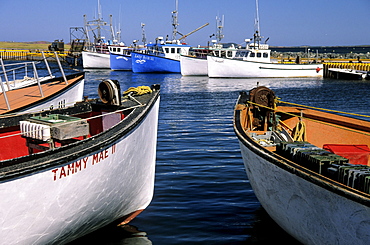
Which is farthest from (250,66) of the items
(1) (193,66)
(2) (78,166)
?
(2) (78,166)

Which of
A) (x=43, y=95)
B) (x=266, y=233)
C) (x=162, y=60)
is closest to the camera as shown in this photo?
(x=266, y=233)

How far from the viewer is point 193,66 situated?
54.7 m

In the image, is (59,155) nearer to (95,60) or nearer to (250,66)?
(250,66)

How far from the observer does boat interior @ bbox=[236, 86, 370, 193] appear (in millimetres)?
5812

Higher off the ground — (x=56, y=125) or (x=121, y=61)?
(x=121, y=61)

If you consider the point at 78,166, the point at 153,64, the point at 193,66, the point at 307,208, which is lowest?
the point at 307,208

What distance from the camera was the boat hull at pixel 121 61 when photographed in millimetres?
66438

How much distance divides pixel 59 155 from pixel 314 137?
682 cm

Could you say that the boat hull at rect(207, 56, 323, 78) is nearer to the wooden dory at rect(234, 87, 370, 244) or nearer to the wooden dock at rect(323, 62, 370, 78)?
the wooden dock at rect(323, 62, 370, 78)

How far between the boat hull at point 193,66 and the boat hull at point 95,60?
19.1 m

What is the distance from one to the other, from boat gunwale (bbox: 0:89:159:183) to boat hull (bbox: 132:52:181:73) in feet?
175

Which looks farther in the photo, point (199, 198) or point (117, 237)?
point (199, 198)

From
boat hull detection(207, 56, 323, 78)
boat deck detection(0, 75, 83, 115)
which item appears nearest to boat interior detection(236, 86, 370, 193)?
A: boat deck detection(0, 75, 83, 115)

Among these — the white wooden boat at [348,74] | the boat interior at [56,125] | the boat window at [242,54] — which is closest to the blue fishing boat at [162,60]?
the boat window at [242,54]
